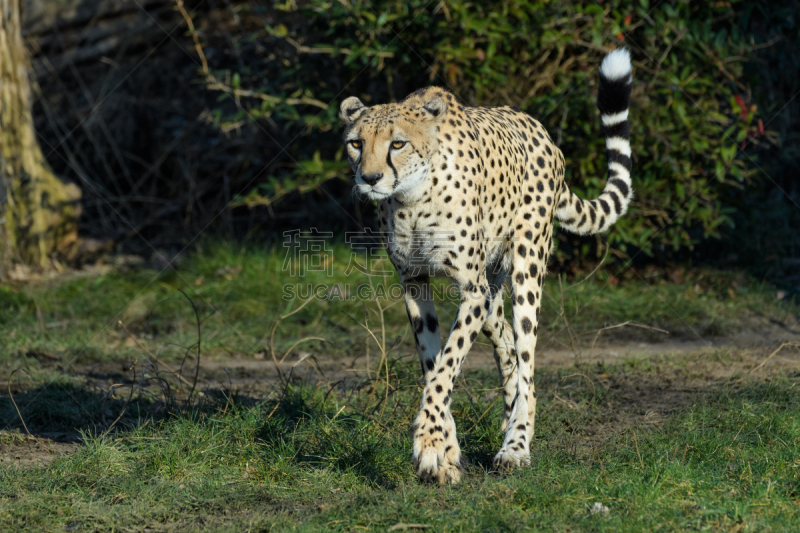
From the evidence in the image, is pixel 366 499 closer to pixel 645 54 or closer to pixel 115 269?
pixel 645 54

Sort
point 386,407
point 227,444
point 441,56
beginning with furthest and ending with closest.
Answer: point 441,56 < point 386,407 < point 227,444

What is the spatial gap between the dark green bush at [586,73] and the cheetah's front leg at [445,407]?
303 cm

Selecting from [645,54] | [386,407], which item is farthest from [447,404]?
[645,54]

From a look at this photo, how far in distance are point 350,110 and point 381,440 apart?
1.59m

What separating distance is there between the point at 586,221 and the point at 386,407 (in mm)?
1574

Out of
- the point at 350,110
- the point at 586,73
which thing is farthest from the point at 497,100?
the point at 350,110

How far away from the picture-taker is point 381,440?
3721 mm

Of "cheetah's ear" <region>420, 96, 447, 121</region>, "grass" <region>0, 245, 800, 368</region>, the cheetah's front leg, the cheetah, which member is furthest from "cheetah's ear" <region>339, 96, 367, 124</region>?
"grass" <region>0, 245, 800, 368</region>

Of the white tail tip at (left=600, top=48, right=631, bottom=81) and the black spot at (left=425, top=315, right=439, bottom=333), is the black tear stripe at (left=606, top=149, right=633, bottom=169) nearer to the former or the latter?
the white tail tip at (left=600, top=48, right=631, bottom=81)

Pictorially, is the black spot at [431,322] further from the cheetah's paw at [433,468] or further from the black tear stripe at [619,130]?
the black tear stripe at [619,130]

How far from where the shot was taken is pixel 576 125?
21.9ft

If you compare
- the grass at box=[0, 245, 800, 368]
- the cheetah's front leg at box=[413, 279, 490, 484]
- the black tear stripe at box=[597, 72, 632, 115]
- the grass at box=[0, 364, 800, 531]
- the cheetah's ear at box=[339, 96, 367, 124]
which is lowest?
the grass at box=[0, 245, 800, 368]

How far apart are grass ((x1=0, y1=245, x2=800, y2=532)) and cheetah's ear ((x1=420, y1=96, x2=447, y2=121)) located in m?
1.24

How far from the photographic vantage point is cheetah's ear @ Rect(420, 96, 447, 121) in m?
3.75
